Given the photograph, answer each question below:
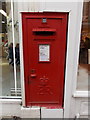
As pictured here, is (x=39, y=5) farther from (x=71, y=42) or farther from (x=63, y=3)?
(x=71, y=42)

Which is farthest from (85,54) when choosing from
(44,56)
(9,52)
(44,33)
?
(9,52)

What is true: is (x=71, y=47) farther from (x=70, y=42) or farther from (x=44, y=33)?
(x=44, y=33)

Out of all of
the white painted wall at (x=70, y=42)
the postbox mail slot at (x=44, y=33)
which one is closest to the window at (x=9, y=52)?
the white painted wall at (x=70, y=42)

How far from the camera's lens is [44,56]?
2465 mm

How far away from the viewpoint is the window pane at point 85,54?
96.4 inches

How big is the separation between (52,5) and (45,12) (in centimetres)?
17

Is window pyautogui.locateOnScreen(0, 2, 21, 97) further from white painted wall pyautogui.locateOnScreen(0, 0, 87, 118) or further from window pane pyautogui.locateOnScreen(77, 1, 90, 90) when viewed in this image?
window pane pyautogui.locateOnScreen(77, 1, 90, 90)

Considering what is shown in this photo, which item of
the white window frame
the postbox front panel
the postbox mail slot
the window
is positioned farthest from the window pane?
the window

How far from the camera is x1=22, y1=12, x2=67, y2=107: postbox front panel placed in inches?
90.1

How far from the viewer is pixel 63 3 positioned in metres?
2.19

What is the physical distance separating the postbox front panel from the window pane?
0.41 metres

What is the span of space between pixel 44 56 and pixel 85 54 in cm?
89

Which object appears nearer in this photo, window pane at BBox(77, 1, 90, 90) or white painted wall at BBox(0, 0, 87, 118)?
white painted wall at BBox(0, 0, 87, 118)

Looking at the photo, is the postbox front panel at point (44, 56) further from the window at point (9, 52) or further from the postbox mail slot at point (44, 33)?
the window at point (9, 52)
